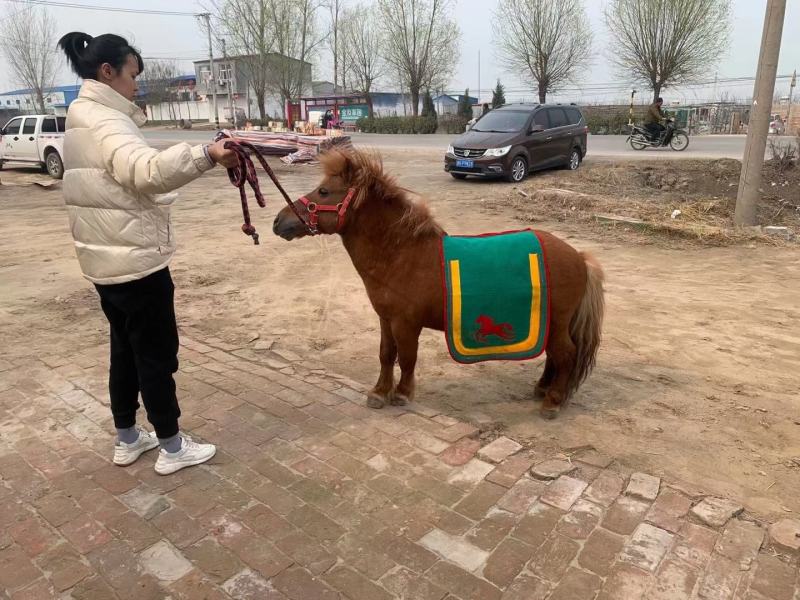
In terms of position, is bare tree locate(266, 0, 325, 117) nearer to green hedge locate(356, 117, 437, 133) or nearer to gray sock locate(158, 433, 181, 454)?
green hedge locate(356, 117, 437, 133)

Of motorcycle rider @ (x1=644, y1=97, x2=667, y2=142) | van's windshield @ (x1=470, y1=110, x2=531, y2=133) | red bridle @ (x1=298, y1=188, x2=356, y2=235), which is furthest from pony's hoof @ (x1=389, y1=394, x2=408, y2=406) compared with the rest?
motorcycle rider @ (x1=644, y1=97, x2=667, y2=142)

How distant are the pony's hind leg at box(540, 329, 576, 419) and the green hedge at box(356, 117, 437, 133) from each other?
34677 millimetres

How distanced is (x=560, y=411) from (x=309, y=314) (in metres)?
2.75

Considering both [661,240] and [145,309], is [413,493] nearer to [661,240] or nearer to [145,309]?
[145,309]

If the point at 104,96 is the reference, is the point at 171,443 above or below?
below

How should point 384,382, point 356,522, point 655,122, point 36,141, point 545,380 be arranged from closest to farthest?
point 356,522 < point 384,382 < point 545,380 < point 36,141 < point 655,122

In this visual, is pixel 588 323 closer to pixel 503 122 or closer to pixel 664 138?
pixel 503 122

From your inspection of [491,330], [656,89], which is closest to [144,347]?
[491,330]

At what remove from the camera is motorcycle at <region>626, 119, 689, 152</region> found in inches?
701

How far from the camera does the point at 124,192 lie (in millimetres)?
2324

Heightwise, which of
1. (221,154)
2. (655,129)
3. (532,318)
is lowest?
(532,318)

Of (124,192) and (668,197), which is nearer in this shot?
(124,192)

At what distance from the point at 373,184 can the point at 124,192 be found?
1.28m

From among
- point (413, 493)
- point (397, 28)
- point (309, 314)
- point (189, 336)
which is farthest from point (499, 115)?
point (397, 28)
